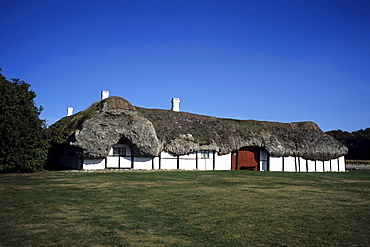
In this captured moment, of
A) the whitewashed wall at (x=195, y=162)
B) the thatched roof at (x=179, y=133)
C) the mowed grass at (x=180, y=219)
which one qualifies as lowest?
the mowed grass at (x=180, y=219)

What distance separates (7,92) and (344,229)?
20130mm

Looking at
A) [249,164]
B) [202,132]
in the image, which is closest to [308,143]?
[249,164]

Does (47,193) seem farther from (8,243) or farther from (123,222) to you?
(8,243)

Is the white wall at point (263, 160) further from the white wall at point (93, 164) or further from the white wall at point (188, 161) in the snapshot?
the white wall at point (93, 164)

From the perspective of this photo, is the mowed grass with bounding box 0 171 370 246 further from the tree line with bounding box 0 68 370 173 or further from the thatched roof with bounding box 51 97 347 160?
the thatched roof with bounding box 51 97 347 160

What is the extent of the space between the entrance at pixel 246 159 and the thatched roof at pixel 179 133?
2.50 feet

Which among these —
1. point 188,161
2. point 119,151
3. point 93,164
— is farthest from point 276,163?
point 93,164

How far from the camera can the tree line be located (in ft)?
64.0

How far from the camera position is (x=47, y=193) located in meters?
11.7

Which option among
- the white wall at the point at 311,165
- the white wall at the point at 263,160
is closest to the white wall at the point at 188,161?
the white wall at the point at 263,160

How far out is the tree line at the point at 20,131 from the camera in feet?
64.0

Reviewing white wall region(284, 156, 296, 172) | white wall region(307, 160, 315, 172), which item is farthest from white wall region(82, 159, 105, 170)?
white wall region(307, 160, 315, 172)

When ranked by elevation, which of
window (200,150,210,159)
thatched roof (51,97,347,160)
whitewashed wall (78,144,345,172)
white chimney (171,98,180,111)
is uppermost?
white chimney (171,98,180,111)

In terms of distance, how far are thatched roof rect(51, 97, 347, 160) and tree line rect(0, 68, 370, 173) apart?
7.77 feet
